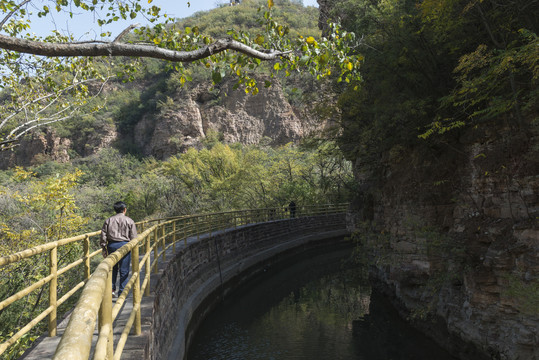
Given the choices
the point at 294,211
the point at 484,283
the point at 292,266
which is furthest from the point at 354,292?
the point at 294,211

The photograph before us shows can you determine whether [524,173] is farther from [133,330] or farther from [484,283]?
[133,330]

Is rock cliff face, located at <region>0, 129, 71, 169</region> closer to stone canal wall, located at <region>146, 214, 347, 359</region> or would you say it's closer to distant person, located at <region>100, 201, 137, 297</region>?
stone canal wall, located at <region>146, 214, 347, 359</region>

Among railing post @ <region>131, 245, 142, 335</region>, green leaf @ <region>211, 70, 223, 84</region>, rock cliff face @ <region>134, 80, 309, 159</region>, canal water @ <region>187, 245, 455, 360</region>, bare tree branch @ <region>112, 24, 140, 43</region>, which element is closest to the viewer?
railing post @ <region>131, 245, 142, 335</region>

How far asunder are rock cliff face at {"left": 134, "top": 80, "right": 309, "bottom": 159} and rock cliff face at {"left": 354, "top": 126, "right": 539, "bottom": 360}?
151ft

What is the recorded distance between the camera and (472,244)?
25.0ft

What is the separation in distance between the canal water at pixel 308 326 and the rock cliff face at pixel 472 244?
2.74 feet

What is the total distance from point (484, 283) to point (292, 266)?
42.2ft

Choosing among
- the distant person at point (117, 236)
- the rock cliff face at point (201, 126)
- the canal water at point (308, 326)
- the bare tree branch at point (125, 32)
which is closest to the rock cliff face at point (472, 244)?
the canal water at point (308, 326)

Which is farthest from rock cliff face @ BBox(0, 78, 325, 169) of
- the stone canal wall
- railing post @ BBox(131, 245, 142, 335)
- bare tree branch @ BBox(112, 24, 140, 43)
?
railing post @ BBox(131, 245, 142, 335)

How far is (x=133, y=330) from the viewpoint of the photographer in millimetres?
4262

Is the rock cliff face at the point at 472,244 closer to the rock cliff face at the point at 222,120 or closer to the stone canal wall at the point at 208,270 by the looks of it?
the stone canal wall at the point at 208,270

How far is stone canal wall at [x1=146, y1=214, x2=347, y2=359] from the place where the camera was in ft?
21.9

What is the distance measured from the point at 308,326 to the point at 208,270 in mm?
4135

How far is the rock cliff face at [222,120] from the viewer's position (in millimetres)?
54844
